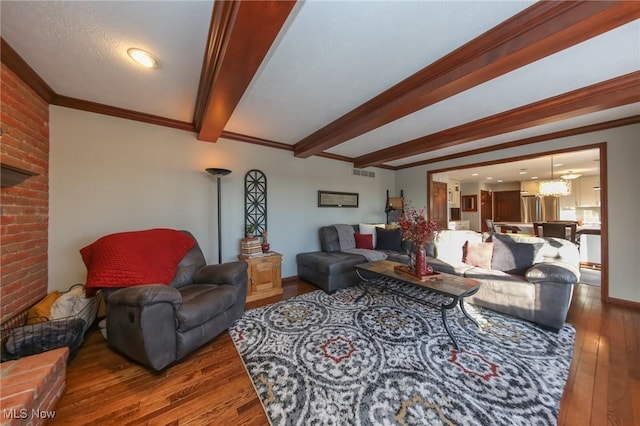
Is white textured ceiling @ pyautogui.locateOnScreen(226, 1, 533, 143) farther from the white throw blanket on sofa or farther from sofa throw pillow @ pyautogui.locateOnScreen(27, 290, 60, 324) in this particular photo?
sofa throw pillow @ pyautogui.locateOnScreen(27, 290, 60, 324)

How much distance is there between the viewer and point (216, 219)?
325 cm

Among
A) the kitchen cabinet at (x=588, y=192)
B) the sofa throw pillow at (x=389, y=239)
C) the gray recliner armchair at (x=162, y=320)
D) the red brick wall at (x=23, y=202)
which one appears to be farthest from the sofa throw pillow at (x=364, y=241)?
the kitchen cabinet at (x=588, y=192)

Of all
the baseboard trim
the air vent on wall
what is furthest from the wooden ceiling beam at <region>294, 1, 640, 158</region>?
the baseboard trim

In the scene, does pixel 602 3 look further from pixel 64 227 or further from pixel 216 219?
pixel 64 227

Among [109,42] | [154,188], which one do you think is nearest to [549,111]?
[109,42]

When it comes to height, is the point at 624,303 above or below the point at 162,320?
below

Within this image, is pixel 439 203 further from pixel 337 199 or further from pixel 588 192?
pixel 588 192

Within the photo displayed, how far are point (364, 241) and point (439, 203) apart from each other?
2.83 meters

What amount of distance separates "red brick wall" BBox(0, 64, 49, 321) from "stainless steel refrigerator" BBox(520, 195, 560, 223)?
11.2m

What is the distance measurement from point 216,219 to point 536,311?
4048 mm

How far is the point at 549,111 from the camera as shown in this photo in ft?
7.77

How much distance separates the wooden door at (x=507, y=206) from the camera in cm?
823

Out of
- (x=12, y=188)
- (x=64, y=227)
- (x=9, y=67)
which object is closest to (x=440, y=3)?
(x=9, y=67)

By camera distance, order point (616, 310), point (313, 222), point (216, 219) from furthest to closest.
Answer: point (313, 222), point (216, 219), point (616, 310)
